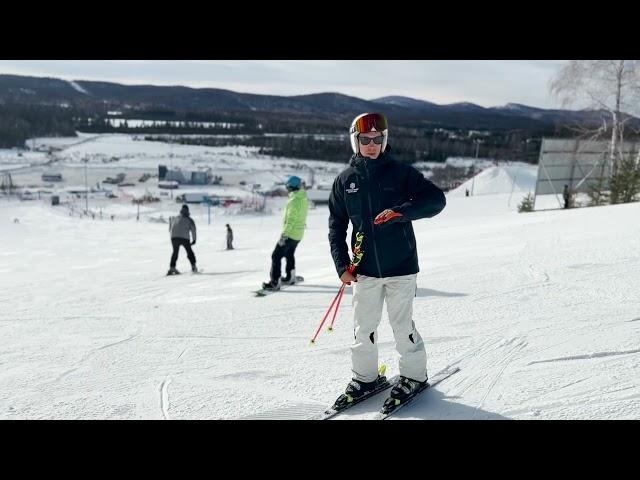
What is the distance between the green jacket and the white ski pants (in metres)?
4.37

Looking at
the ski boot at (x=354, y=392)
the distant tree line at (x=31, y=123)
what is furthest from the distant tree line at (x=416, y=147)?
the ski boot at (x=354, y=392)

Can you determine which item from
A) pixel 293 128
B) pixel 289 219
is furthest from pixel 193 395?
pixel 293 128

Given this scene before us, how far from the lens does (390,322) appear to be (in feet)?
11.5

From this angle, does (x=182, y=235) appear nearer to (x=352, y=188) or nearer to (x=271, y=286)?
(x=271, y=286)

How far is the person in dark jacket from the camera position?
337 centimetres

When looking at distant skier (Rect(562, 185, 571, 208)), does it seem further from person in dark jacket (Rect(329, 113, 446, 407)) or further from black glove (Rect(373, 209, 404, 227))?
black glove (Rect(373, 209, 404, 227))

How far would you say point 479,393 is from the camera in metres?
3.70

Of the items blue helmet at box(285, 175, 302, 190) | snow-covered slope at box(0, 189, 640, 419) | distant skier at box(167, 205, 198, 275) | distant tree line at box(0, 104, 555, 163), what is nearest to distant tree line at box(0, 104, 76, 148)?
distant tree line at box(0, 104, 555, 163)

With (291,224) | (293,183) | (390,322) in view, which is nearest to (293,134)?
(291,224)

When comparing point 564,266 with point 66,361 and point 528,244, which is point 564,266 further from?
point 66,361

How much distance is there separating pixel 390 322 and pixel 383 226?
0.63m

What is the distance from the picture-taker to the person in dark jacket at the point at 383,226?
3.37 metres

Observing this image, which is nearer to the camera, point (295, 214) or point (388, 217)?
point (388, 217)

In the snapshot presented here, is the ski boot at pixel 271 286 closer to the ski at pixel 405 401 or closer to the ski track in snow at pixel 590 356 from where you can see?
the ski at pixel 405 401
